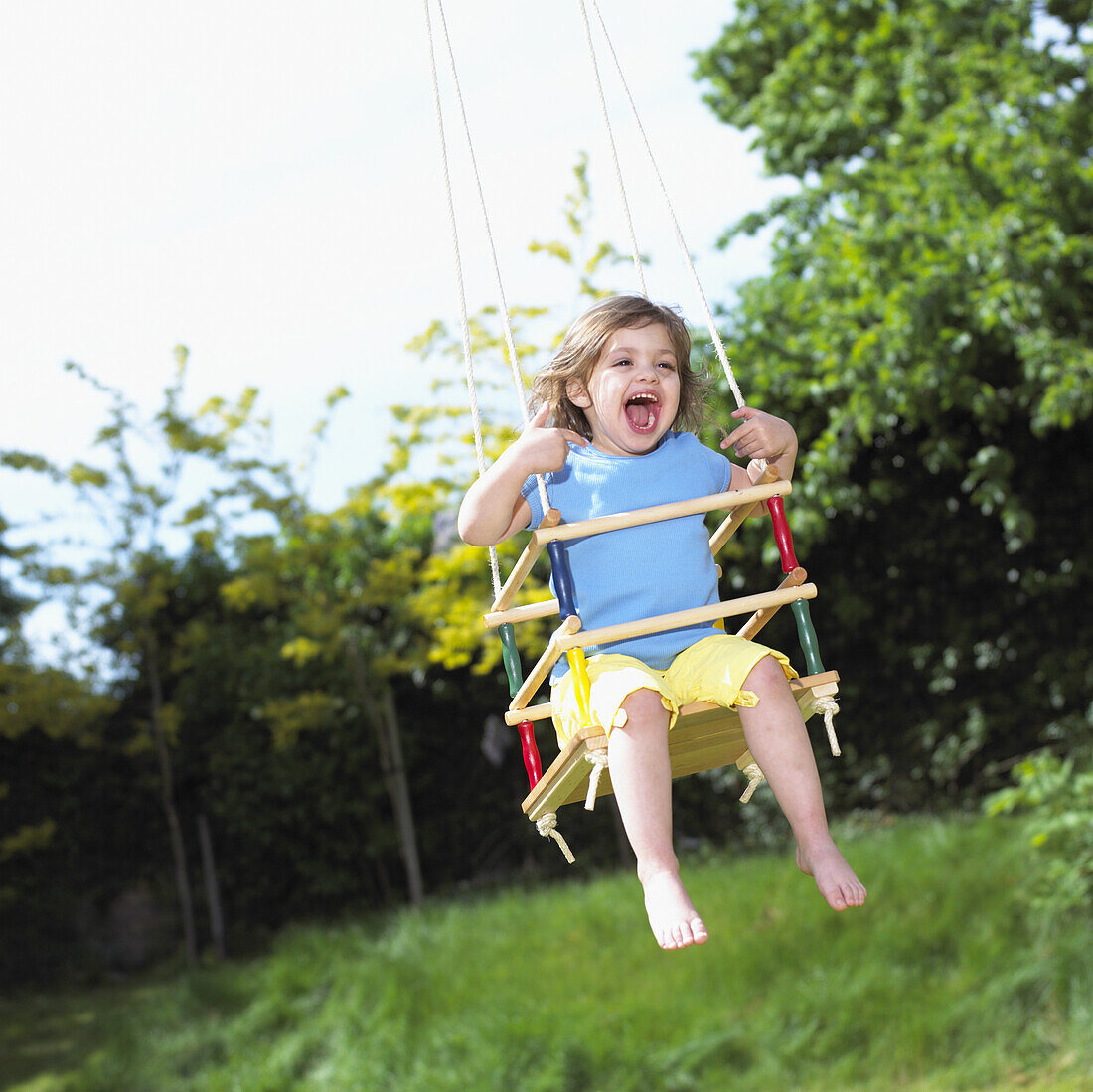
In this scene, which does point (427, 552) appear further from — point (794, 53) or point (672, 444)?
point (672, 444)

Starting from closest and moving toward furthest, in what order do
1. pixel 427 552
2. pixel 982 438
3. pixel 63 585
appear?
pixel 982 438
pixel 427 552
pixel 63 585

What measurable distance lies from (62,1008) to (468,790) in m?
3.87

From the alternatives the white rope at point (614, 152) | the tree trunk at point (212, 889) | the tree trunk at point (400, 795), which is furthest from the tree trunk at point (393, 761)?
the white rope at point (614, 152)

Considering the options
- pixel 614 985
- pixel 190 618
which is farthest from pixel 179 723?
pixel 614 985

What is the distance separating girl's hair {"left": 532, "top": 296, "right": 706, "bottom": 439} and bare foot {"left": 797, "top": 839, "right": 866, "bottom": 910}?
1.03 m

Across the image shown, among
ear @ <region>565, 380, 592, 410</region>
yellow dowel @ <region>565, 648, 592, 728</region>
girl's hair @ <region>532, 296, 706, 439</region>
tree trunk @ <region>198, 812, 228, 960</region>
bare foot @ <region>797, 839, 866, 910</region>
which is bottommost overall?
tree trunk @ <region>198, 812, 228, 960</region>

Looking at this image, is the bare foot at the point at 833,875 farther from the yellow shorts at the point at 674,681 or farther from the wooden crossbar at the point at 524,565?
the wooden crossbar at the point at 524,565

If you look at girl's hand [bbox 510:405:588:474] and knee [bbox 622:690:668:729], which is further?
girl's hand [bbox 510:405:588:474]

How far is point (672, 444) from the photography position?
9.05 feet

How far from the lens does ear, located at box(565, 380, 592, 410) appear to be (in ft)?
8.83

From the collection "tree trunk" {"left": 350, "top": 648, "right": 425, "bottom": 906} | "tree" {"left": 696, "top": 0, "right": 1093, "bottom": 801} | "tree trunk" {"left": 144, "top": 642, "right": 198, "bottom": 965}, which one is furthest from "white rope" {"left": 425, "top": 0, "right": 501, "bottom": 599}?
"tree trunk" {"left": 144, "top": 642, "right": 198, "bottom": 965}

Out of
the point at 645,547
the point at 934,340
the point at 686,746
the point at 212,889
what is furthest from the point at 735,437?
the point at 212,889

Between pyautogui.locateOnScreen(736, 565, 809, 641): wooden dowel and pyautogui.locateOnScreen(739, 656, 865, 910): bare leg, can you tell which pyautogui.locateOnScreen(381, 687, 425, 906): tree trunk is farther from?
pyautogui.locateOnScreen(739, 656, 865, 910): bare leg

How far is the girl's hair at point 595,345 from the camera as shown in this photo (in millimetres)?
2598
